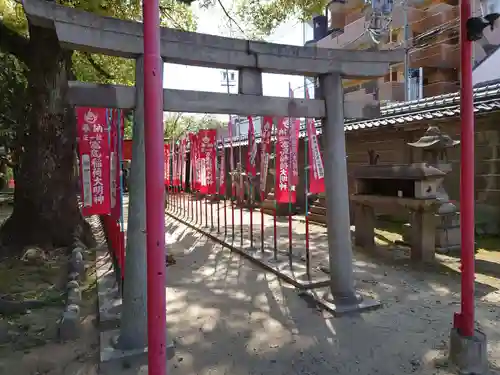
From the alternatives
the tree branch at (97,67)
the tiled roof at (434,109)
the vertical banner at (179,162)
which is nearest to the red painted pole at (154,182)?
the tiled roof at (434,109)

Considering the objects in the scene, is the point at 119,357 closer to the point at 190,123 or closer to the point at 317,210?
the point at 317,210

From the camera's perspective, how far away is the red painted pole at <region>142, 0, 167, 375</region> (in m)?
2.21

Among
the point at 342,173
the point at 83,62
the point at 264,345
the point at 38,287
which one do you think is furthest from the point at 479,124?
the point at 83,62

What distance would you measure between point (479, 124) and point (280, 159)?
6.09m

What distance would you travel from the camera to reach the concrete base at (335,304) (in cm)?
537

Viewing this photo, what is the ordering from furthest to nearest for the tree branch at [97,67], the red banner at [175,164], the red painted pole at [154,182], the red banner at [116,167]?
the red banner at [175,164] → the tree branch at [97,67] → the red banner at [116,167] → the red painted pole at [154,182]

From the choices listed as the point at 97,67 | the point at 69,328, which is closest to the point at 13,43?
the point at 97,67

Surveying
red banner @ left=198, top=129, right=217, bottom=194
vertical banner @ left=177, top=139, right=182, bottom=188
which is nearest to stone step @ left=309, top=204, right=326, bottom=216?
red banner @ left=198, top=129, right=217, bottom=194

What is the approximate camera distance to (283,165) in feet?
25.0

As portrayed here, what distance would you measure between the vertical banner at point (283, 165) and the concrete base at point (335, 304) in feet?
7.00

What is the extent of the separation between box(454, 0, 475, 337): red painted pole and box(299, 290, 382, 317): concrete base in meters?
1.84

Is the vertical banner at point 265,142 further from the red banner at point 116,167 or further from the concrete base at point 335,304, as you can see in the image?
the concrete base at point 335,304

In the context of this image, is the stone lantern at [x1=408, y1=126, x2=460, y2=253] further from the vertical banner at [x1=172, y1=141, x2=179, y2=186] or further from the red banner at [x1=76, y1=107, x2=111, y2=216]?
the vertical banner at [x1=172, y1=141, x2=179, y2=186]

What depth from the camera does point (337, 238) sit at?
5.61 meters
